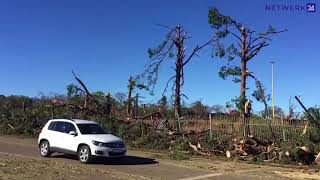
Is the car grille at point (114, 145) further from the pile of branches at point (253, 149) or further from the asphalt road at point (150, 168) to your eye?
the pile of branches at point (253, 149)

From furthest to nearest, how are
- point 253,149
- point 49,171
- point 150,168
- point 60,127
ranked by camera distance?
point 253,149
point 60,127
point 150,168
point 49,171

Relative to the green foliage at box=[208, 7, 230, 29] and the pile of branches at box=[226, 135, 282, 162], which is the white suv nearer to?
the pile of branches at box=[226, 135, 282, 162]

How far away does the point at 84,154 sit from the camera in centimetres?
2095

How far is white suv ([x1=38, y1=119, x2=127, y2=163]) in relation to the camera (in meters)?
20.8

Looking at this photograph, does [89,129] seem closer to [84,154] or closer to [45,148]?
[84,154]

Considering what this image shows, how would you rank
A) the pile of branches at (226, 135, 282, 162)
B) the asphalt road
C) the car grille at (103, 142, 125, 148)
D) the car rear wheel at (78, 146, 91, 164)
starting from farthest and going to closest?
the pile of branches at (226, 135, 282, 162) → the car grille at (103, 142, 125, 148) → the car rear wheel at (78, 146, 91, 164) → the asphalt road

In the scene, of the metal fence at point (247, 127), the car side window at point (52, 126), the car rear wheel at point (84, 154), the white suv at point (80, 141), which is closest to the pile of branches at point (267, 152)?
the metal fence at point (247, 127)

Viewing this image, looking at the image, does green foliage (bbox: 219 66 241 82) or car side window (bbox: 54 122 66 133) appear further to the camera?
green foliage (bbox: 219 66 241 82)

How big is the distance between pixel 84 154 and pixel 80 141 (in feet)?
1.81

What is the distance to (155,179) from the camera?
16.8 meters

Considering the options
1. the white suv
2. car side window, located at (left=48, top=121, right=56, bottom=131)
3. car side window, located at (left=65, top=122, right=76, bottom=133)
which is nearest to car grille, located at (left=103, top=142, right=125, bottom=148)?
the white suv

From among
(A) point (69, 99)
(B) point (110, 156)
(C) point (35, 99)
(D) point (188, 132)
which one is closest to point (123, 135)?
(D) point (188, 132)

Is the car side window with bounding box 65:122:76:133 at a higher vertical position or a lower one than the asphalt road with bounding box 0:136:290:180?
higher

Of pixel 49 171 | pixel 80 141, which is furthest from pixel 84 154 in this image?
pixel 49 171
